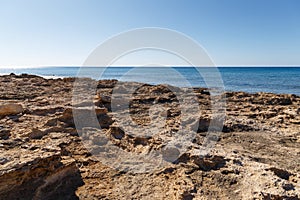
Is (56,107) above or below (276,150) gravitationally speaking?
above

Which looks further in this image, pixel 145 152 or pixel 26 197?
pixel 145 152

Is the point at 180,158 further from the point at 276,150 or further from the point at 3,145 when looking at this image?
the point at 3,145

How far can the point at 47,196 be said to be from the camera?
3.21 metres

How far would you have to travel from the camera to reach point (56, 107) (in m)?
6.65

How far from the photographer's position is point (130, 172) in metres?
3.94

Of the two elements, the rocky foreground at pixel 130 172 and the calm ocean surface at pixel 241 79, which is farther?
the calm ocean surface at pixel 241 79

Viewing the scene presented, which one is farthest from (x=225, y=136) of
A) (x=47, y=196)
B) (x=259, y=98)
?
(x=259, y=98)

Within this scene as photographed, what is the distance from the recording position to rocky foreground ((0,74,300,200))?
318cm

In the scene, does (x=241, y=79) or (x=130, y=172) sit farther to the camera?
(x=241, y=79)

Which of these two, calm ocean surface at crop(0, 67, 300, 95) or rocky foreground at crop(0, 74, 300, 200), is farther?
calm ocean surface at crop(0, 67, 300, 95)

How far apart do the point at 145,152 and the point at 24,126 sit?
2710 millimetres

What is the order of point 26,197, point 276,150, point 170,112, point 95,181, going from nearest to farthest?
point 26,197 → point 95,181 → point 276,150 → point 170,112

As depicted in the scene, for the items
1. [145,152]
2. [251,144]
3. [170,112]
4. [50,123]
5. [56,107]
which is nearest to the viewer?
[145,152]

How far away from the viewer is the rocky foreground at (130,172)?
318 centimetres
